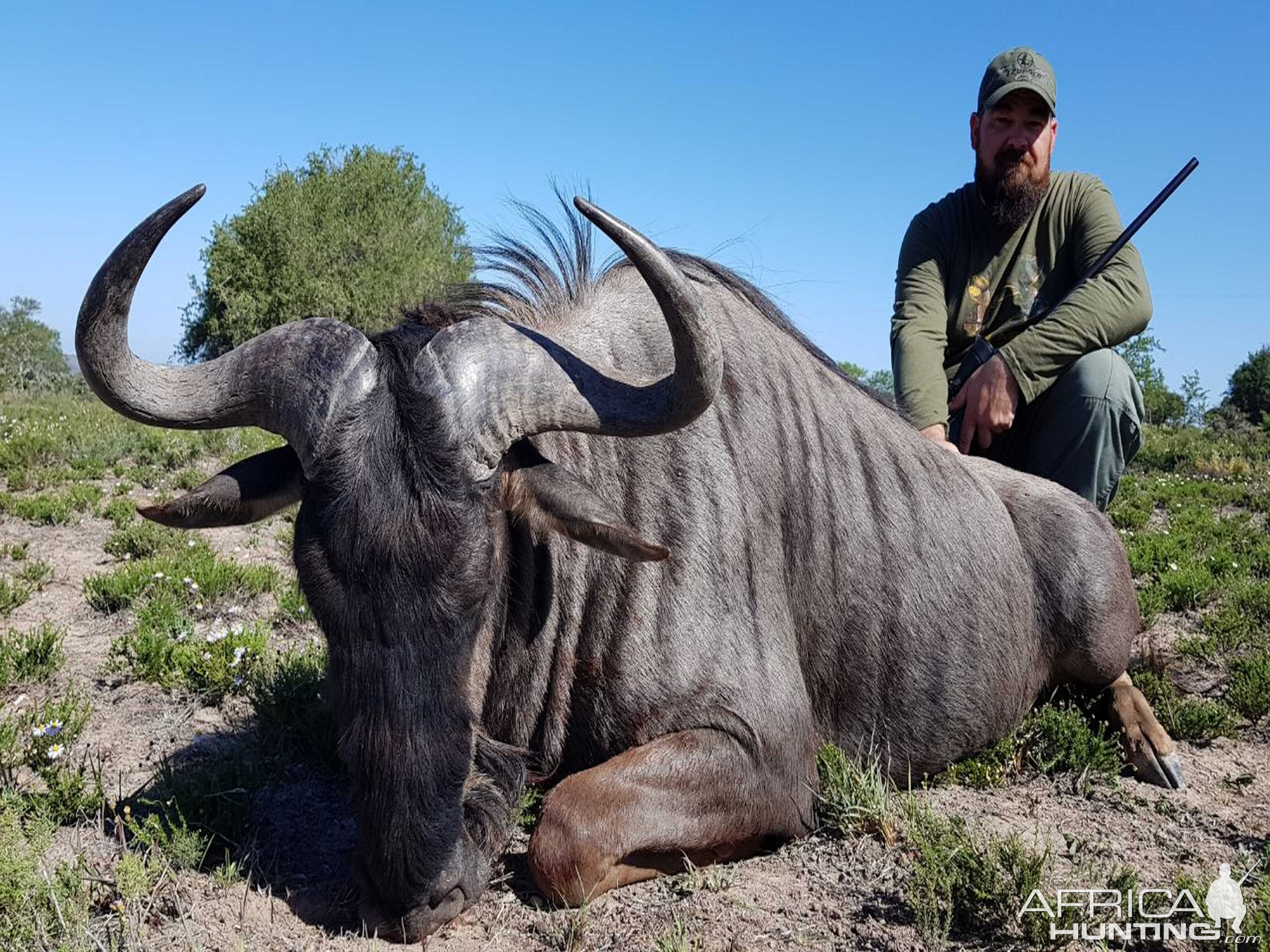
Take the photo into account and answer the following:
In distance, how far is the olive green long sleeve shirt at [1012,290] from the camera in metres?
5.14

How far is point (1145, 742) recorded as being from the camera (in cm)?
408

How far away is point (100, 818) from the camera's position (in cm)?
323

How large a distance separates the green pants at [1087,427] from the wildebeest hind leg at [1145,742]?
50.5 inches

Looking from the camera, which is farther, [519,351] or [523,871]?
[523,871]

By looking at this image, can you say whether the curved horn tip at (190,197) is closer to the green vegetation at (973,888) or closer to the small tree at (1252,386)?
the green vegetation at (973,888)

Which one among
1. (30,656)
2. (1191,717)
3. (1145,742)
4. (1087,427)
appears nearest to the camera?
(1145,742)

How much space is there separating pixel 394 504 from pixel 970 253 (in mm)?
4325

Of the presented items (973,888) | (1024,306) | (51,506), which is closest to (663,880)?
(973,888)

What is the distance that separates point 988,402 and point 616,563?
2.82 m

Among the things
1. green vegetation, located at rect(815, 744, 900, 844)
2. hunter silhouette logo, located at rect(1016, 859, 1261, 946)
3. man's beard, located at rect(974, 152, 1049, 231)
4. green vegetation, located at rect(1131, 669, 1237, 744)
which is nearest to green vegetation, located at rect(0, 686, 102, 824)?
green vegetation, located at rect(815, 744, 900, 844)

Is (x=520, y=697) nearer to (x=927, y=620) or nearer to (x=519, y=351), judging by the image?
(x=519, y=351)

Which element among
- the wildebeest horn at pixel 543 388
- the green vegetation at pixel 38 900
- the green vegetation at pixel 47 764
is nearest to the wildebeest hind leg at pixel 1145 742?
the wildebeest horn at pixel 543 388

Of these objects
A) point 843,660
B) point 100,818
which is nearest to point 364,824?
point 100,818

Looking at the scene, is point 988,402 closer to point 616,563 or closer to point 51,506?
point 616,563
